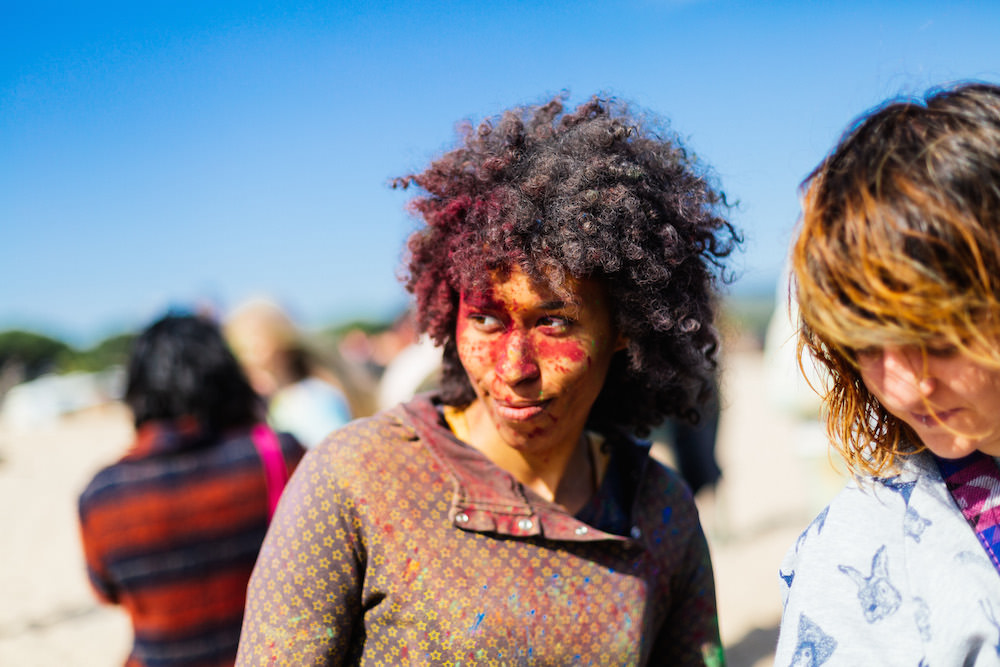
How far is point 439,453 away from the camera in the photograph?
173cm

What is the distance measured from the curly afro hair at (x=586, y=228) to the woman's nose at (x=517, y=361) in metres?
0.13

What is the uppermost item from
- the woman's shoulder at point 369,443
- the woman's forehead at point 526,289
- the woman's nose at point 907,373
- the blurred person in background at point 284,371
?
the woman's forehead at point 526,289

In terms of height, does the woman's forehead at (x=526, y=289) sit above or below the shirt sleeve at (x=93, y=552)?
above

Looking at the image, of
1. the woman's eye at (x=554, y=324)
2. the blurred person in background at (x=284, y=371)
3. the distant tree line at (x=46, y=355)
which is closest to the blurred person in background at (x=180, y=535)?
the woman's eye at (x=554, y=324)

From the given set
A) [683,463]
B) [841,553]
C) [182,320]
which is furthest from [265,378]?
[841,553]

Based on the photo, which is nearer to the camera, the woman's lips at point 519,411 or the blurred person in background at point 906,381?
Answer: the blurred person in background at point 906,381

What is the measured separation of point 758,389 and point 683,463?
56.1 feet

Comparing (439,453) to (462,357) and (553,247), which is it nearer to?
(462,357)

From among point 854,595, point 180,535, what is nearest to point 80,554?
point 180,535

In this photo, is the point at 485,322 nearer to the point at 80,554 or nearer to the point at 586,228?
the point at 586,228

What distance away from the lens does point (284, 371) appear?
425 centimetres

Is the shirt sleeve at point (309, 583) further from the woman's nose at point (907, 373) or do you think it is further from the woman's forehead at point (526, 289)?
the woman's nose at point (907, 373)

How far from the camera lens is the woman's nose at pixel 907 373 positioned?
123cm

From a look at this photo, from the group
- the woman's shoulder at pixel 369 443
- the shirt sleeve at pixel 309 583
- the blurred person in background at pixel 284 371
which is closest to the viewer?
Answer: the shirt sleeve at pixel 309 583
